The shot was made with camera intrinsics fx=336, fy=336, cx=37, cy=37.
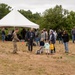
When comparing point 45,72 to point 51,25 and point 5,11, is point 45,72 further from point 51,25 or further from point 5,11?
point 5,11

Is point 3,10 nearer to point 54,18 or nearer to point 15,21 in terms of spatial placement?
point 54,18

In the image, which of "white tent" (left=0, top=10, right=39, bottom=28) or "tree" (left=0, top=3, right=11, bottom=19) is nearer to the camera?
"white tent" (left=0, top=10, right=39, bottom=28)

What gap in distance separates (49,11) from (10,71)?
49898 millimetres

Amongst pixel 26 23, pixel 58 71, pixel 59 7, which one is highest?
pixel 59 7

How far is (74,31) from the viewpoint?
120ft

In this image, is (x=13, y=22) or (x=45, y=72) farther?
(x=13, y=22)

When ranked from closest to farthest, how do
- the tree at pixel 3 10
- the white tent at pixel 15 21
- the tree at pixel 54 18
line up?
the white tent at pixel 15 21, the tree at pixel 54 18, the tree at pixel 3 10

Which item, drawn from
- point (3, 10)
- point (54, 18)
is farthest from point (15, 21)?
point (3, 10)

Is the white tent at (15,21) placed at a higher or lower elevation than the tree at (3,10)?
lower

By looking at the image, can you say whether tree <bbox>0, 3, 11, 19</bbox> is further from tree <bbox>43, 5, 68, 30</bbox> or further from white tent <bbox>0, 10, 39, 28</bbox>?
white tent <bbox>0, 10, 39, 28</bbox>

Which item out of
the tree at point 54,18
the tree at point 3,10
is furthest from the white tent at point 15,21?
the tree at point 3,10

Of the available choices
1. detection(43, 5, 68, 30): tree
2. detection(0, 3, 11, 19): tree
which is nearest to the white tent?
detection(43, 5, 68, 30): tree

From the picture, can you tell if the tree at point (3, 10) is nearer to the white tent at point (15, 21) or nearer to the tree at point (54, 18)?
the tree at point (54, 18)

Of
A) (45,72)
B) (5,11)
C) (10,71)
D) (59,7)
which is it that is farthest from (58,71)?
(5,11)
